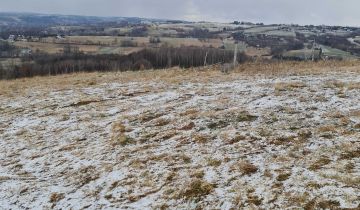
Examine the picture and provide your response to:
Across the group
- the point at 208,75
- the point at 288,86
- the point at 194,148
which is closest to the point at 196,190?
the point at 194,148

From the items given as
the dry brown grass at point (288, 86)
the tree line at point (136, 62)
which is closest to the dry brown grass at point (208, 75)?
the dry brown grass at point (288, 86)

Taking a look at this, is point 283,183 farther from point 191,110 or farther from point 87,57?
point 87,57

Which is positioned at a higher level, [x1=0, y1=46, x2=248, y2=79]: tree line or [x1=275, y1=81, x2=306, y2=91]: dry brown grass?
[x1=275, y1=81, x2=306, y2=91]: dry brown grass

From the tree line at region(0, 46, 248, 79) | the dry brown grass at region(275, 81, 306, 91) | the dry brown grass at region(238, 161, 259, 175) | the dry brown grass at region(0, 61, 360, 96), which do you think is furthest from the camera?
the tree line at region(0, 46, 248, 79)

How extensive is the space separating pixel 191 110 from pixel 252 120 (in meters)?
2.99

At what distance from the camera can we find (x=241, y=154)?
441 inches

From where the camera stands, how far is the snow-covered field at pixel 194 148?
9383 mm

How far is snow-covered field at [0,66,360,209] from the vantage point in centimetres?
938

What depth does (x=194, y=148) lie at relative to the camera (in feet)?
39.9

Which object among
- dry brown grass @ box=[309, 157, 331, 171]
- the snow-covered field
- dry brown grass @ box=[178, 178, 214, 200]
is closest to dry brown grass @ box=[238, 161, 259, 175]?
the snow-covered field

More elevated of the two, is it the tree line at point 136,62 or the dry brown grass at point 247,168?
the dry brown grass at point 247,168

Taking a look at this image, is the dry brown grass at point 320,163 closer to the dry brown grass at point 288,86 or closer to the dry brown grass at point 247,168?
the dry brown grass at point 247,168

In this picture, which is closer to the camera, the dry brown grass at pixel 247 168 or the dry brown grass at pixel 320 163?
the dry brown grass at pixel 320 163

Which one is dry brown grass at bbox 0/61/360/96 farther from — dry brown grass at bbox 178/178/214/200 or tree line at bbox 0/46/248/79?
tree line at bbox 0/46/248/79
